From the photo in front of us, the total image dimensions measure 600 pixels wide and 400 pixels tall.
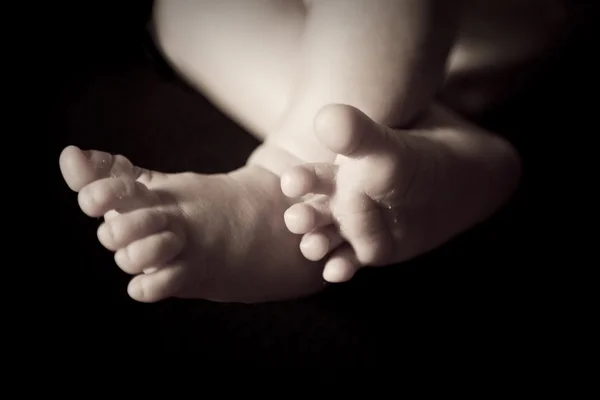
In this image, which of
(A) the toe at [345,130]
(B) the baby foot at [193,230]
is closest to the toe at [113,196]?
(B) the baby foot at [193,230]

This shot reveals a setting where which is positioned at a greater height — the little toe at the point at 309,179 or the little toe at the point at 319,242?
the little toe at the point at 309,179

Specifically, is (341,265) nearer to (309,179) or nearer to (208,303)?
(309,179)

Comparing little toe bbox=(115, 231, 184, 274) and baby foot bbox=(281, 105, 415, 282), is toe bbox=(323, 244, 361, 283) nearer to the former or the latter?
baby foot bbox=(281, 105, 415, 282)

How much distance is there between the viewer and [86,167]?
351mm

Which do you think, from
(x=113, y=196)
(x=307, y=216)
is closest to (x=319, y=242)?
(x=307, y=216)

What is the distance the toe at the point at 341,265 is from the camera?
0.39 m

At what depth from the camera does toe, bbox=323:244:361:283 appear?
0.39 meters

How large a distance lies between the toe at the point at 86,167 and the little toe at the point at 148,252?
1.9 inches

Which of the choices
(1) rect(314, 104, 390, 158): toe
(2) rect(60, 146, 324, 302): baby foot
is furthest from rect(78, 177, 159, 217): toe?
(1) rect(314, 104, 390, 158): toe

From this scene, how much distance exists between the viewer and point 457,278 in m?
0.57

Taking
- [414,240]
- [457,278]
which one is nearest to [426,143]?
[414,240]

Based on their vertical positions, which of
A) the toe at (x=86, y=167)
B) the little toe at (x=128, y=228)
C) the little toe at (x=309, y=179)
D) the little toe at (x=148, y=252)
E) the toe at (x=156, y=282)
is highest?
the toe at (x=86, y=167)

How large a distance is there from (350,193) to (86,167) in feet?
0.53

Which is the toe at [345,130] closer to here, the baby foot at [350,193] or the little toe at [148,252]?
the baby foot at [350,193]
